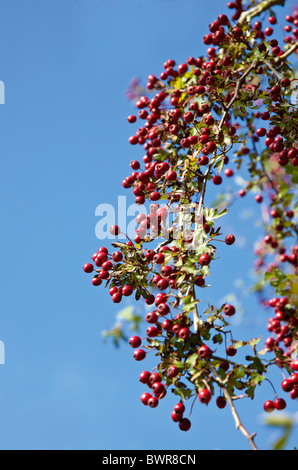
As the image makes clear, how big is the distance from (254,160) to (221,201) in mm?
879

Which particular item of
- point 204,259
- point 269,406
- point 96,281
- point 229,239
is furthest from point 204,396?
point 96,281

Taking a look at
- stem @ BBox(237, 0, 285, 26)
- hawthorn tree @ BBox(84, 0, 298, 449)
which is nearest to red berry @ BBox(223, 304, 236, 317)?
hawthorn tree @ BBox(84, 0, 298, 449)

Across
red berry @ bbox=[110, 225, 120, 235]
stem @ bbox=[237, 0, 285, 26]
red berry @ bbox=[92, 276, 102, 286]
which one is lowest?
red berry @ bbox=[92, 276, 102, 286]

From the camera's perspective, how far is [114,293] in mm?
3605

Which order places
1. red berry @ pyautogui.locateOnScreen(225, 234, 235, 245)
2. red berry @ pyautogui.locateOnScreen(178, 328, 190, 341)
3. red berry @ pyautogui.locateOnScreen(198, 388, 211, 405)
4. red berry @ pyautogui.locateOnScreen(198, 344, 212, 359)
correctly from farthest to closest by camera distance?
1. red berry @ pyautogui.locateOnScreen(225, 234, 235, 245)
2. red berry @ pyautogui.locateOnScreen(178, 328, 190, 341)
3. red berry @ pyautogui.locateOnScreen(198, 344, 212, 359)
4. red berry @ pyautogui.locateOnScreen(198, 388, 211, 405)

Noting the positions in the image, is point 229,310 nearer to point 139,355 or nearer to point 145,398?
point 139,355

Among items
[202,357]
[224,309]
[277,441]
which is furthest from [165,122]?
[277,441]

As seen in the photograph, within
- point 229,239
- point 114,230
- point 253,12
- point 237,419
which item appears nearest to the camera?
point 237,419

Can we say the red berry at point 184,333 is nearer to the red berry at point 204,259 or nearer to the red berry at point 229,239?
the red berry at point 204,259

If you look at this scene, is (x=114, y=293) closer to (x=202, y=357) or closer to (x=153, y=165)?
(x=202, y=357)

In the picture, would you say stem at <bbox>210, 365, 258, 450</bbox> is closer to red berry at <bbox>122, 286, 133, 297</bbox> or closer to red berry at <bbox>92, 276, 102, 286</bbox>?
red berry at <bbox>122, 286, 133, 297</bbox>

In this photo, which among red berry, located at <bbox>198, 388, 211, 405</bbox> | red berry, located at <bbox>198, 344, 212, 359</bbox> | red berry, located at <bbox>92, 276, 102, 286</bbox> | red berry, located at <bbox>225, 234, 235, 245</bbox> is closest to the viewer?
red berry, located at <bbox>198, 388, 211, 405</bbox>

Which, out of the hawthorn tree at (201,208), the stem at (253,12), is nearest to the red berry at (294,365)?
the hawthorn tree at (201,208)

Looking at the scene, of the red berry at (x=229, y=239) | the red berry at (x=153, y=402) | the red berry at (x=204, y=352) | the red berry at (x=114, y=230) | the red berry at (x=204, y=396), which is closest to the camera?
the red berry at (x=204, y=396)
